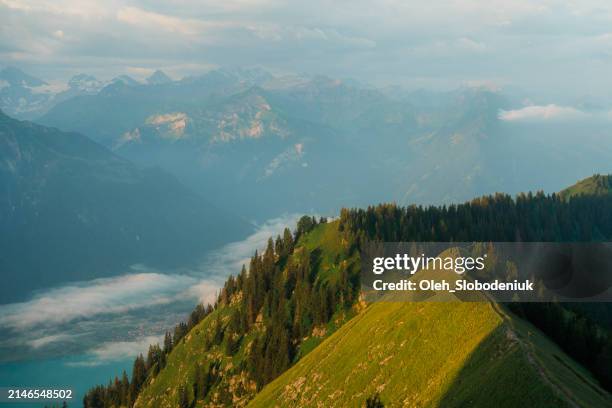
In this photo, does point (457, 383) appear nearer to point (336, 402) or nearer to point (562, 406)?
point (562, 406)

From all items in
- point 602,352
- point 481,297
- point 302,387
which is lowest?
point 302,387

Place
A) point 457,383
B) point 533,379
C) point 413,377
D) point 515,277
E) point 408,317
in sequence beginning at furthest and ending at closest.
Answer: point 515,277 < point 408,317 < point 413,377 < point 457,383 < point 533,379

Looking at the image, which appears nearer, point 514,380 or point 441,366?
point 514,380

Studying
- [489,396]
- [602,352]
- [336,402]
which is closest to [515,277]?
[602,352]

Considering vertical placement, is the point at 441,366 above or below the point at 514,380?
below

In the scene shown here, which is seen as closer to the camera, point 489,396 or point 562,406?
point 562,406

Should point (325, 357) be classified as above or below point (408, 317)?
below

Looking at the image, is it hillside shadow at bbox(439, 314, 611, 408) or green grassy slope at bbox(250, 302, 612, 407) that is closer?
hillside shadow at bbox(439, 314, 611, 408)

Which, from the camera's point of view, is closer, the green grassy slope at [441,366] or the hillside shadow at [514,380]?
the hillside shadow at [514,380]
